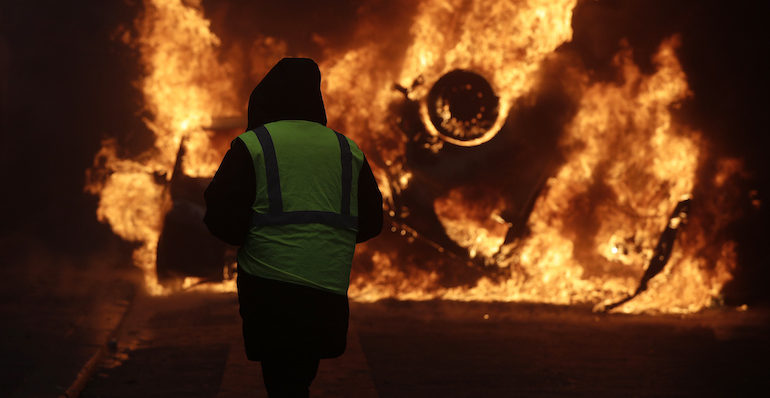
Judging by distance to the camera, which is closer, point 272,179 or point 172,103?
point 272,179

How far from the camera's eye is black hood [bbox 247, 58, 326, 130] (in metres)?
2.70

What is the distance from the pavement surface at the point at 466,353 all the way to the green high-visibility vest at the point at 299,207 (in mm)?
2346

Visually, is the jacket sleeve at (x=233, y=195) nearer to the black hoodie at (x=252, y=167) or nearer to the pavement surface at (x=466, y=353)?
the black hoodie at (x=252, y=167)

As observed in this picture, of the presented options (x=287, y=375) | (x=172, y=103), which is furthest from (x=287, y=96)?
(x=172, y=103)

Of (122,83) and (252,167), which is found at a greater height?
Answer: (122,83)

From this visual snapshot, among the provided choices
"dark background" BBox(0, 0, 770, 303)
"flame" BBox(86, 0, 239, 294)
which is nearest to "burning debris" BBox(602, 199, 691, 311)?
"dark background" BBox(0, 0, 770, 303)

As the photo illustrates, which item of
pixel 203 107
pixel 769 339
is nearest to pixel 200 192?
pixel 203 107

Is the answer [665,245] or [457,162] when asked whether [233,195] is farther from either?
[665,245]

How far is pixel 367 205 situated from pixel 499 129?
582 centimetres

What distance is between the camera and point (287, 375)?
2.58 m

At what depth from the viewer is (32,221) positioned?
934cm

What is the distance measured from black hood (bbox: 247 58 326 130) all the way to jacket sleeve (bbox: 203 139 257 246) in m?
0.26

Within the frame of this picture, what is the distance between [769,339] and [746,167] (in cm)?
260

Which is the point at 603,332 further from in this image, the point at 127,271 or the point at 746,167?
the point at 127,271
